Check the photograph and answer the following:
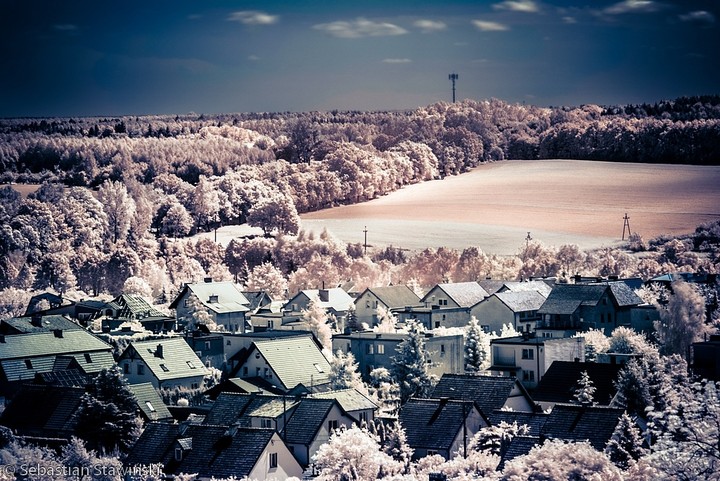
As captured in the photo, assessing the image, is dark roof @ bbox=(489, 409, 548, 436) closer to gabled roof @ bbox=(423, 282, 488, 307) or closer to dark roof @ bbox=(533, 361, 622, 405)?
dark roof @ bbox=(533, 361, 622, 405)

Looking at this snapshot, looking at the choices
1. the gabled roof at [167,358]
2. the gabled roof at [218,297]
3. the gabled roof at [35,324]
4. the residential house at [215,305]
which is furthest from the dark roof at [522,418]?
the gabled roof at [218,297]

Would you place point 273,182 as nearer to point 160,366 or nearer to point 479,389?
point 160,366

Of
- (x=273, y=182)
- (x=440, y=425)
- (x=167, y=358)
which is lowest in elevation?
(x=273, y=182)

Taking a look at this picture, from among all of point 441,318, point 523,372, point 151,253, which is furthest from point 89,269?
point 523,372

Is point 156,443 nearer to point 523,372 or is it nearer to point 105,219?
point 523,372

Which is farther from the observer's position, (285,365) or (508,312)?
(508,312)

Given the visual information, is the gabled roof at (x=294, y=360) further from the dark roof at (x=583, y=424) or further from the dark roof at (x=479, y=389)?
the dark roof at (x=583, y=424)

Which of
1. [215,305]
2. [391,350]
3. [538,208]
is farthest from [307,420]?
[538,208]
